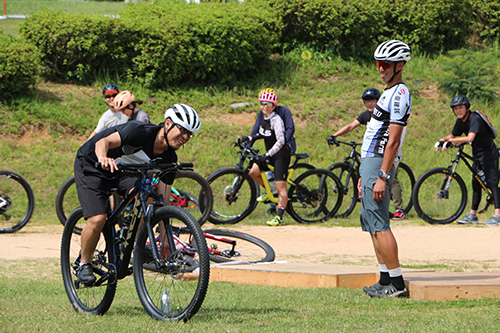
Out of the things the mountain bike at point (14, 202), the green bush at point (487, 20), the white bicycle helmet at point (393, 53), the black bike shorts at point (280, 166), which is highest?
the green bush at point (487, 20)

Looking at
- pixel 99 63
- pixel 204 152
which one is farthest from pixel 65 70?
pixel 204 152

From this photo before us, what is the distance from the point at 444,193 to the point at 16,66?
8860 millimetres

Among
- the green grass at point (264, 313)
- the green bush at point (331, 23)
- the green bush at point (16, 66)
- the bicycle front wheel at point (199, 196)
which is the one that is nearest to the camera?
the green grass at point (264, 313)

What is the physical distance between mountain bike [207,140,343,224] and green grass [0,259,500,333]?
4222 millimetres

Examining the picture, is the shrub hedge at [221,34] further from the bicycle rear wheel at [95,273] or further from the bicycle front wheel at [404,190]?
the bicycle rear wheel at [95,273]

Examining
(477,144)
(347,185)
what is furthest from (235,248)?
(477,144)

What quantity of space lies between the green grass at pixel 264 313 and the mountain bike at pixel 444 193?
535 centimetres

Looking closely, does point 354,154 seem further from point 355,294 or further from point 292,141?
point 355,294

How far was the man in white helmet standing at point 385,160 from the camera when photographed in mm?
4969

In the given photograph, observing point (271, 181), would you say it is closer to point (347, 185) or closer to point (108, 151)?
point (347, 185)

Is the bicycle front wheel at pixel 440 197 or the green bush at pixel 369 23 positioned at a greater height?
the green bush at pixel 369 23

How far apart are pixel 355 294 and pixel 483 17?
51.7 ft

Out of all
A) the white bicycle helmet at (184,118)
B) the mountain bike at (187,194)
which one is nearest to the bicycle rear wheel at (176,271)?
the white bicycle helmet at (184,118)

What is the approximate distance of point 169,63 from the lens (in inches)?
551
